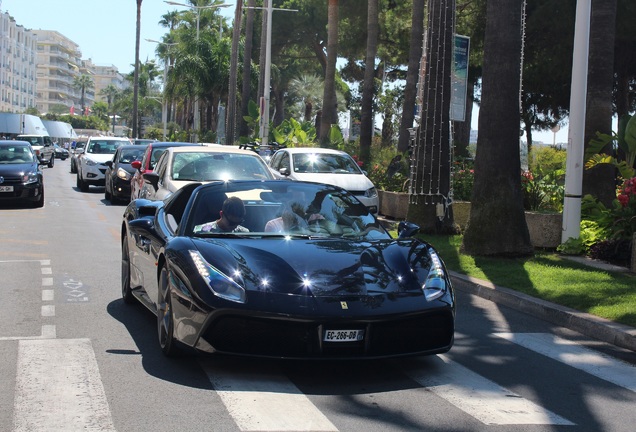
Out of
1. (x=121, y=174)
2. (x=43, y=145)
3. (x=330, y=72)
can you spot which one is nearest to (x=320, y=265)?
(x=121, y=174)

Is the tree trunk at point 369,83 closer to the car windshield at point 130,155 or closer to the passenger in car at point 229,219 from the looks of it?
the car windshield at point 130,155

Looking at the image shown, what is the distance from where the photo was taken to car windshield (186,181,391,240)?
7.46 m

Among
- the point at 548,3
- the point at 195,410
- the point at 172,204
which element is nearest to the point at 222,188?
the point at 172,204

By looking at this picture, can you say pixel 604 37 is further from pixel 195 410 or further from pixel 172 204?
pixel 195 410

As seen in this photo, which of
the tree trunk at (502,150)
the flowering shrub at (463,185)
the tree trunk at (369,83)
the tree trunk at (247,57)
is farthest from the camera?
A: the tree trunk at (247,57)

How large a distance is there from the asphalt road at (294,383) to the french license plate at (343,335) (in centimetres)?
33

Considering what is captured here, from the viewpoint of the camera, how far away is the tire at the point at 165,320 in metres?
Result: 6.81

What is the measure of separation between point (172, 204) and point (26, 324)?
167 centimetres

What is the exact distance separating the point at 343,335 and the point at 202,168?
902 centimetres

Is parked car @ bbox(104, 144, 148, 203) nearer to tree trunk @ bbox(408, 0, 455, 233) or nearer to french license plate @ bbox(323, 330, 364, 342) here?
tree trunk @ bbox(408, 0, 455, 233)

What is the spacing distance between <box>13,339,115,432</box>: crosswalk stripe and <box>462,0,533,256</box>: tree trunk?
7.12m

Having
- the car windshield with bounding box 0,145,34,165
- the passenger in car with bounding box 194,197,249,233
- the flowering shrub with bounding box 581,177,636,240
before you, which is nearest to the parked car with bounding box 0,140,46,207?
the car windshield with bounding box 0,145,34,165

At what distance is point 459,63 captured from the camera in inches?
672

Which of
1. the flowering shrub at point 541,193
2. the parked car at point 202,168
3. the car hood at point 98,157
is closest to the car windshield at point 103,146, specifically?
the car hood at point 98,157
